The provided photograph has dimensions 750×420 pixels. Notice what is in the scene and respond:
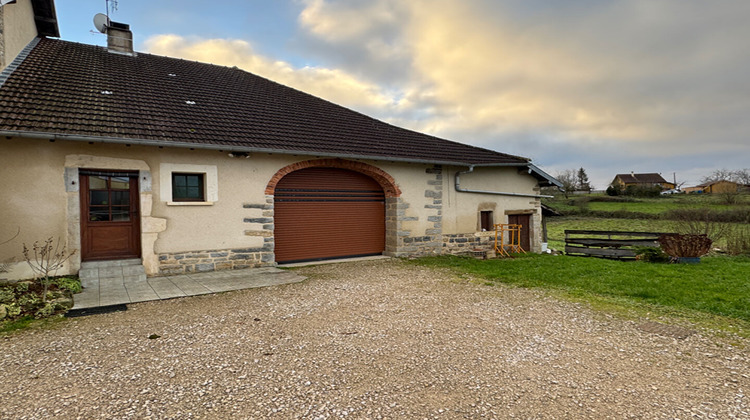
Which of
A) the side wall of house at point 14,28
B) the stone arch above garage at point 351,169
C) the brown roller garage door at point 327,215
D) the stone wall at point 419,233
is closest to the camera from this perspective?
the side wall of house at point 14,28

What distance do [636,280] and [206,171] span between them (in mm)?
9137

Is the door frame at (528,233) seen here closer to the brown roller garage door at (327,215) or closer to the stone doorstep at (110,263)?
the brown roller garage door at (327,215)

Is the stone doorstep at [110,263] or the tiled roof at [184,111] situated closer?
the tiled roof at [184,111]

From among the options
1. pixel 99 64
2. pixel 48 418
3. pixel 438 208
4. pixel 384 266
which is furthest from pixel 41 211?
pixel 438 208

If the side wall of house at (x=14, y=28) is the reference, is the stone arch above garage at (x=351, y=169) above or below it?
below

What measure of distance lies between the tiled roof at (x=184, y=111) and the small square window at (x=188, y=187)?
33.7 inches

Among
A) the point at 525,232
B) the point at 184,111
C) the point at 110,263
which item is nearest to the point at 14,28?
the point at 184,111

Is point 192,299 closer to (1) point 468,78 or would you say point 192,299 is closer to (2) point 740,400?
(2) point 740,400

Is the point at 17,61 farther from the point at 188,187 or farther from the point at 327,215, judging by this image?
the point at 327,215

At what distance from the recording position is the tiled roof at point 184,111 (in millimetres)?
6496

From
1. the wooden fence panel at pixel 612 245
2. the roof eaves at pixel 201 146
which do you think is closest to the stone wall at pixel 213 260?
the roof eaves at pixel 201 146

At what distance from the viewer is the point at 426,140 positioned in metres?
11.5

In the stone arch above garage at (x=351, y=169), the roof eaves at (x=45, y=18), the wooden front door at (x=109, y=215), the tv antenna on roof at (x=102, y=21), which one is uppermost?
the roof eaves at (x=45, y=18)

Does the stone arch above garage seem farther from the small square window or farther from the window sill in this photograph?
the small square window
